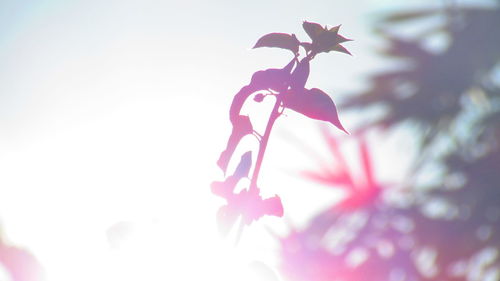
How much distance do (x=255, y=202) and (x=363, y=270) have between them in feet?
4.69

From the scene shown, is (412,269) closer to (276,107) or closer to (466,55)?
(276,107)

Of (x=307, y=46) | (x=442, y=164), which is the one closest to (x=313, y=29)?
(x=307, y=46)

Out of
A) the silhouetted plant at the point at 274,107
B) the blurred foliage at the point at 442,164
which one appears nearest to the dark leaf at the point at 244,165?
the silhouetted plant at the point at 274,107

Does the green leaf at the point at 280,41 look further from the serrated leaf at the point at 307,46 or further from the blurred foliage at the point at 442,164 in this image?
the blurred foliage at the point at 442,164

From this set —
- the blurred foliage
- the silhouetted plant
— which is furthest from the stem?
the blurred foliage

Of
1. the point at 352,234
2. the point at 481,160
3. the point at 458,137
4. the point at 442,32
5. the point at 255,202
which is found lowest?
the point at 255,202

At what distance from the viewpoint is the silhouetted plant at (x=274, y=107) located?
26cm

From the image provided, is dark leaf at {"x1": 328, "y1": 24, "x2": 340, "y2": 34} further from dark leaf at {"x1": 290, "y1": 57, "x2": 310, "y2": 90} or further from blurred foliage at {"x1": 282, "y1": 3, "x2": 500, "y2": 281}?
blurred foliage at {"x1": 282, "y1": 3, "x2": 500, "y2": 281}

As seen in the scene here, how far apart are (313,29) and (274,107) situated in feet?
0.13

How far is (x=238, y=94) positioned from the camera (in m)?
0.28

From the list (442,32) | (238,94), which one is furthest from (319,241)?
(238,94)

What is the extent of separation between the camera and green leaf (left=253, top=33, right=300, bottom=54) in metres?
0.29

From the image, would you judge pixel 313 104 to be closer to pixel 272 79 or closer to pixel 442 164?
pixel 272 79

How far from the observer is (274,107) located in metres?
0.28
